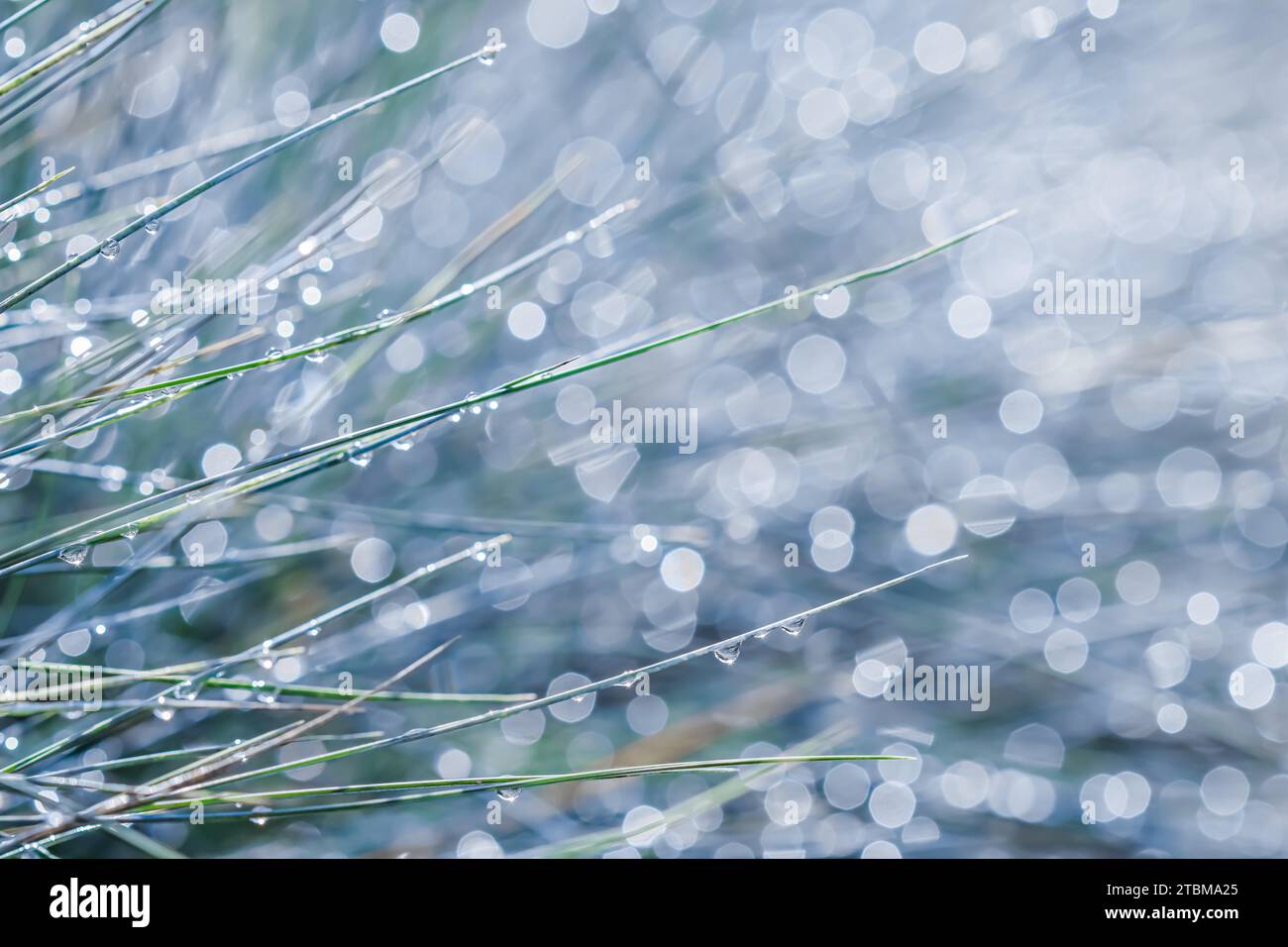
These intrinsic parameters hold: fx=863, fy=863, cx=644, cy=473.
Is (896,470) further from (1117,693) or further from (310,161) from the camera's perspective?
(310,161)

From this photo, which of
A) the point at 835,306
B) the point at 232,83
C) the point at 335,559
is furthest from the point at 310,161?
the point at 835,306

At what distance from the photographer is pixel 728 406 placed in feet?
2.19

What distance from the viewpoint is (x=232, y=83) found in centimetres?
61

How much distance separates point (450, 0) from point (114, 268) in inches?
11.4
